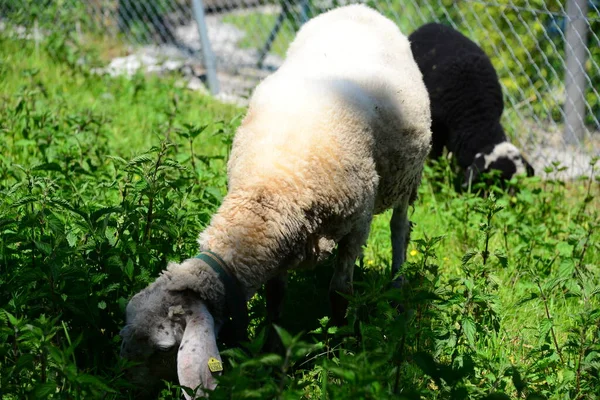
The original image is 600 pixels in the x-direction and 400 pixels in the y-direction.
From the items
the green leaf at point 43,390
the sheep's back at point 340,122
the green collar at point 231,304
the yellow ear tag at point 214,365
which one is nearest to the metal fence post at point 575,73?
the sheep's back at point 340,122

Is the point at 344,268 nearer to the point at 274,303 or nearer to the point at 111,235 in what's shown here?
the point at 274,303

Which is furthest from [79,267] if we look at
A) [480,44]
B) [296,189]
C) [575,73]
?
[480,44]

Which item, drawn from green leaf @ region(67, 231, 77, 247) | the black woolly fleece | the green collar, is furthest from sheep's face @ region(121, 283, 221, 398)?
the black woolly fleece

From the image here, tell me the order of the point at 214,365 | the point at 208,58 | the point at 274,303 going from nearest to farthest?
the point at 214,365, the point at 274,303, the point at 208,58

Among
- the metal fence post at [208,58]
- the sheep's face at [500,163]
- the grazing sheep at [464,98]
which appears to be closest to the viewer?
the sheep's face at [500,163]

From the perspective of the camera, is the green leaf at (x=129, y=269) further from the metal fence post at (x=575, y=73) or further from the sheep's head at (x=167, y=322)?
the metal fence post at (x=575, y=73)

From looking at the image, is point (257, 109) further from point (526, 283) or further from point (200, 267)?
point (526, 283)

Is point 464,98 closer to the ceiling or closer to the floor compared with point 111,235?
closer to the floor

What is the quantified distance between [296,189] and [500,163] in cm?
274

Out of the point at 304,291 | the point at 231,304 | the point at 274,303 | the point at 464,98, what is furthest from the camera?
the point at 464,98

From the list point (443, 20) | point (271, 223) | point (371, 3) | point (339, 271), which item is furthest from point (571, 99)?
point (271, 223)

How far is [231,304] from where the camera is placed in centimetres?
258

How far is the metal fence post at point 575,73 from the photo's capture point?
5.15 metres

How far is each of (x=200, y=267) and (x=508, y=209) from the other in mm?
2570
